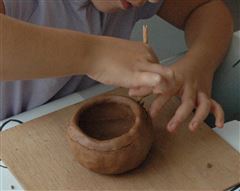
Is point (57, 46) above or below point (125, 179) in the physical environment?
above

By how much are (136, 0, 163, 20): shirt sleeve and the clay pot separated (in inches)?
13.9

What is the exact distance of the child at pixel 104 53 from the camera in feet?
1.81

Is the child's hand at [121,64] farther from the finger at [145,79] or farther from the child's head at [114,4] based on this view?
the child's head at [114,4]

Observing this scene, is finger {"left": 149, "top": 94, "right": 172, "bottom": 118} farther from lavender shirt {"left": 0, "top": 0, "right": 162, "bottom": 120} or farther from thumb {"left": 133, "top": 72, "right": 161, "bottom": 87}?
lavender shirt {"left": 0, "top": 0, "right": 162, "bottom": 120}

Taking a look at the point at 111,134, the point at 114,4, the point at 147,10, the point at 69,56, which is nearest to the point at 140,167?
the point at 111,134

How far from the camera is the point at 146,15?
931 millimetres

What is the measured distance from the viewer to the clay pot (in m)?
0.54

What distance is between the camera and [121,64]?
579 millimetres

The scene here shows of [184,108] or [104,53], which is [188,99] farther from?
[104,53]

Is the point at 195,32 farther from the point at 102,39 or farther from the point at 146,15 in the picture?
the point at 102,39

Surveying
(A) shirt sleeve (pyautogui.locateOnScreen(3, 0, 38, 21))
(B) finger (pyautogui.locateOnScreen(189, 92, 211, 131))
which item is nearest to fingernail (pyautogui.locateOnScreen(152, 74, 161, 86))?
(B) finger (pyautogui.locateOnScreen(189, 92, 211, 131))

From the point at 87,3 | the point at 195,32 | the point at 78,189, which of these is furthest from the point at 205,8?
the point at 78,189

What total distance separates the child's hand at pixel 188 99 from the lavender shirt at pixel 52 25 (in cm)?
20

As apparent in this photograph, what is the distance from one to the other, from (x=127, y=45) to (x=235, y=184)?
22cm
